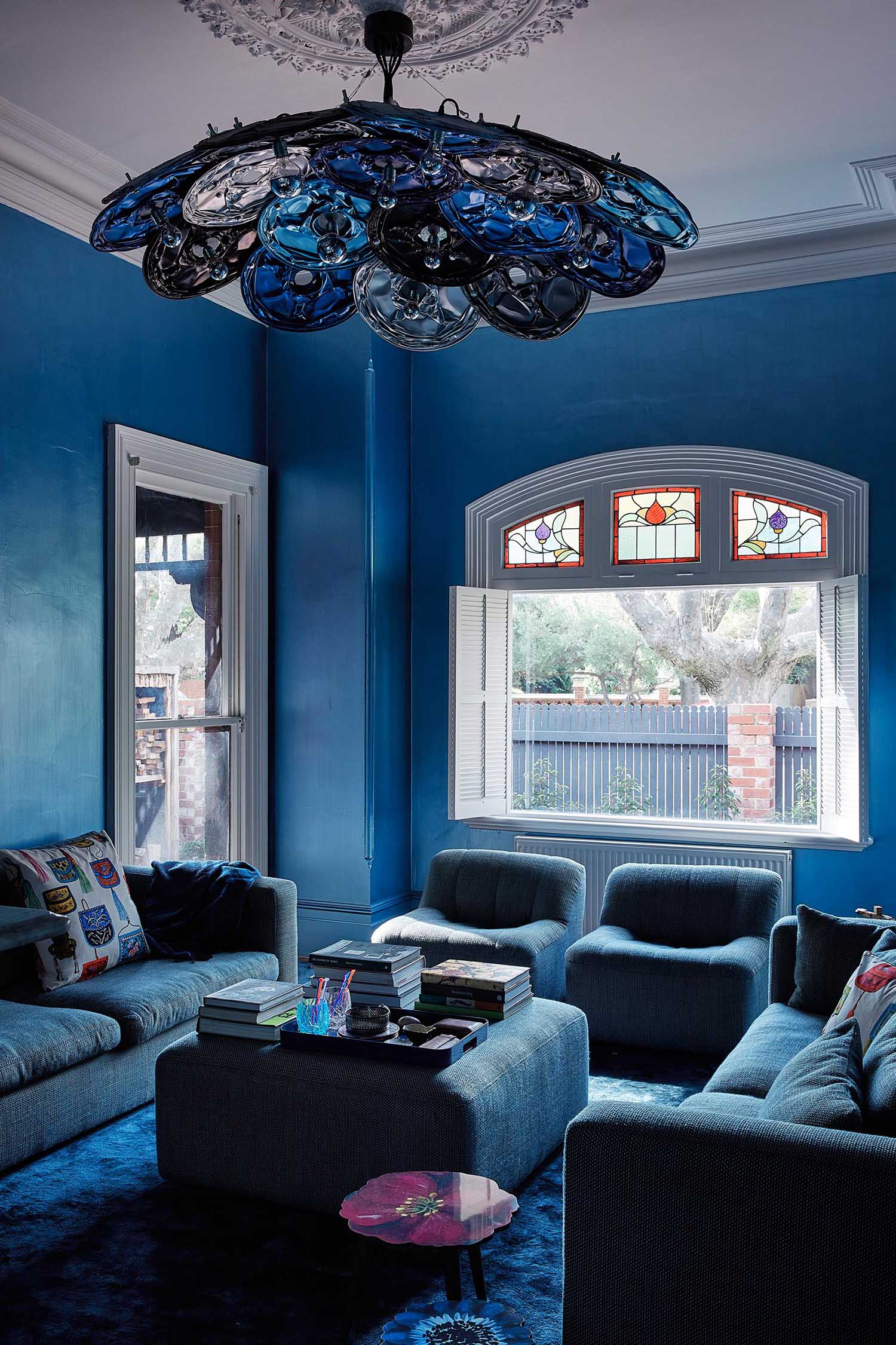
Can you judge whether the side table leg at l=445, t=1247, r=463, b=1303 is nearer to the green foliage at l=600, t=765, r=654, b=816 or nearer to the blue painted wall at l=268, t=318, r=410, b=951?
the blue painted wall at l=268, t=318, r=410, b=951

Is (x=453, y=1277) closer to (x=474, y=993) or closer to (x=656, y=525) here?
(x=474, y=993)

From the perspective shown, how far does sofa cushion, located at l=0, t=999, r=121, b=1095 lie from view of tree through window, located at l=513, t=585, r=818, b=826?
3.19 m

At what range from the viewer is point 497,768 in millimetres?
6035

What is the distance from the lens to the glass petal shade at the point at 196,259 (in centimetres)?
277

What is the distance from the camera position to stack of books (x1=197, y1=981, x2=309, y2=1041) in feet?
10.4

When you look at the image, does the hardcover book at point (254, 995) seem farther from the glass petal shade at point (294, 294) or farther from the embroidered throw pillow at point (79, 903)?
the glass petal shade at point (294, 294)

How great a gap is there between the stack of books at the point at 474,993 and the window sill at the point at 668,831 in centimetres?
223

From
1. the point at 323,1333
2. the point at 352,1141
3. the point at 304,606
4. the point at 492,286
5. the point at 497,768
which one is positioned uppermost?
the point at 492,286

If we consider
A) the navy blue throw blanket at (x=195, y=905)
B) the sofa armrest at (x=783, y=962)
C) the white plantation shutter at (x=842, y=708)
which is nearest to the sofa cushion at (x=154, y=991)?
the navy blue throw blanket at (x=195, y=905)

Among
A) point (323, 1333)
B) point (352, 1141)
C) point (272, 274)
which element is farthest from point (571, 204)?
point (323, 1333)

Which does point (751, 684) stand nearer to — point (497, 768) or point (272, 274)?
point (497, 768)

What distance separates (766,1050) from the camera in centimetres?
308

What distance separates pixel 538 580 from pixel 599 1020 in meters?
2.40

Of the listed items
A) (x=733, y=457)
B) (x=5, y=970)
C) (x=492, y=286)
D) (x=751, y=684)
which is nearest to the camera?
(x=492, y=286)
